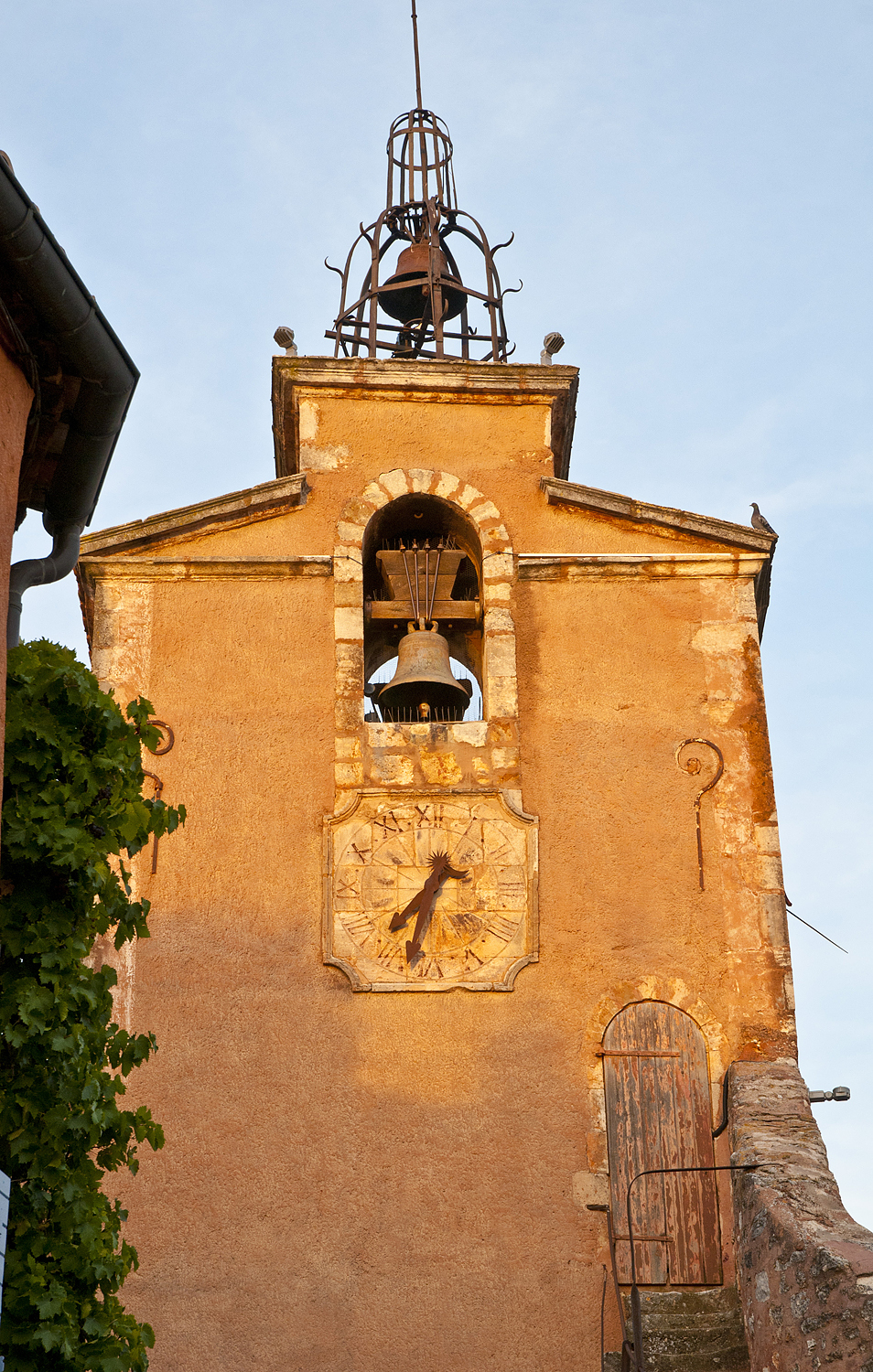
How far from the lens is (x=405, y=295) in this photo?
12.8 m

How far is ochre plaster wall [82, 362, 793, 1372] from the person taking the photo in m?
8.98

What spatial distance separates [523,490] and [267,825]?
2.60 m

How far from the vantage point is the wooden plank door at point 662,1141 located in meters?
9.11

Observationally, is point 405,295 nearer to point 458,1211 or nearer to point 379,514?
point 379,514

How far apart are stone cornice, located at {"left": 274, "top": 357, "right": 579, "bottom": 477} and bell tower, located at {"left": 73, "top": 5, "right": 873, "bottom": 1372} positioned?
0.08ft

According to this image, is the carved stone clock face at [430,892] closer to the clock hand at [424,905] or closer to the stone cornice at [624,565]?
the clock hand at [424,905]

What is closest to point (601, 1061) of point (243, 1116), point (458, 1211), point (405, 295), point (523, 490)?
point (458, 1211)

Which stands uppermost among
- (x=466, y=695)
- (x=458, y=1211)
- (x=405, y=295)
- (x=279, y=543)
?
(x=405, y=295)

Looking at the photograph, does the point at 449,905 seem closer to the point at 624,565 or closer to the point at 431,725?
the point at 431,725

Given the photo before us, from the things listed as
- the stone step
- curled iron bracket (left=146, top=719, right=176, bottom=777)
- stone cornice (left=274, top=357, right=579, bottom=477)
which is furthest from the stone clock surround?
the stone step

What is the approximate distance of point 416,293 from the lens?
12781 millimetres

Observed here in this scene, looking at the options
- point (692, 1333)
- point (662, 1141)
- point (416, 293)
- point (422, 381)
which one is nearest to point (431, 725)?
point (422, 381)

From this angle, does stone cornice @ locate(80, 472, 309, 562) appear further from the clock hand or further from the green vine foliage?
the green vine foliage

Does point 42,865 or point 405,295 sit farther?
point 405,295
